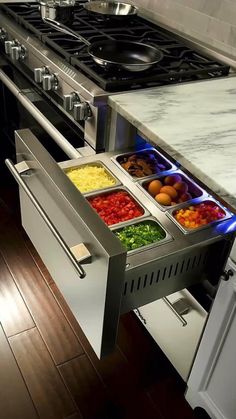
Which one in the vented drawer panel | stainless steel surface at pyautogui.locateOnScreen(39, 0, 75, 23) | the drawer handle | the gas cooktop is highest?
stainless steel surface at pyautogui.locateOnScreen(39, 0, 75, 23)

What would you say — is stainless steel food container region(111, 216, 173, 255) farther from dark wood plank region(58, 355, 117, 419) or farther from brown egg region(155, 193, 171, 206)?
dark wood plank region(58, 355, 117, 419)

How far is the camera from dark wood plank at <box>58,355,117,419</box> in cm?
122

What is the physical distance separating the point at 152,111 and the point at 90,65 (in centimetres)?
31

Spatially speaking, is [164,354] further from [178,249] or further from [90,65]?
[90,65]

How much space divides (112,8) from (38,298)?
1230 mm

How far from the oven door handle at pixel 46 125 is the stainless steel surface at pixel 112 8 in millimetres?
461

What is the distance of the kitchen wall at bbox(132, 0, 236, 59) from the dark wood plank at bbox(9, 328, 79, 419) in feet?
3.95

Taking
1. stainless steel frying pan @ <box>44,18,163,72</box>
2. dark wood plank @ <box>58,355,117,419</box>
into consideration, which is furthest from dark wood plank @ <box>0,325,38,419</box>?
stainless steel frying pan @ <box>44,18,163,72</box>

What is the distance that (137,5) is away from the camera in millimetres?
1794

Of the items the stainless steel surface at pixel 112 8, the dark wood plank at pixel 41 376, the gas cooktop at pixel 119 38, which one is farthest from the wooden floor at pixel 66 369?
the stainless steel surface at pixel 112 8

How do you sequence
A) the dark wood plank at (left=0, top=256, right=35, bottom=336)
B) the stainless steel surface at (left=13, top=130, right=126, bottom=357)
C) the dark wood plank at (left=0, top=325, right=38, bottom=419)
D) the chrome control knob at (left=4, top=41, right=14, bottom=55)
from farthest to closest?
the chrome control knob at (left=4, top=41, right=14, bottom=55) < the dark wood plank at (left=0, top=256, right=35, bottom=336) < the dark wood plank at (left=0, top=325, right=38, bottom=419) < the stainless steel surface at (left=13, top=130, right=126, bottom=357)

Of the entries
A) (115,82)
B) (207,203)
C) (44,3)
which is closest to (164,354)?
(207,203)

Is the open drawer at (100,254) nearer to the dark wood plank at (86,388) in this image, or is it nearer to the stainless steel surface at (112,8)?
the dark wood plank at (86,388)

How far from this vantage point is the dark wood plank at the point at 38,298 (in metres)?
1.38
